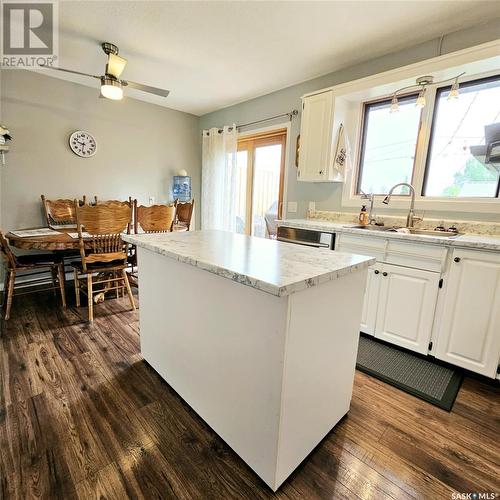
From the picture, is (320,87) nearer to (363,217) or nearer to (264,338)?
(363,217)

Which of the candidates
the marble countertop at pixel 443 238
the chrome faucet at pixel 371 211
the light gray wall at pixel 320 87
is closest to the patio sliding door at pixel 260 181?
the light gray wall at pixel 320 87

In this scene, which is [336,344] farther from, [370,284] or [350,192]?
[350,192]

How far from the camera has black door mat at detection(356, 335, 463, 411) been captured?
166cm

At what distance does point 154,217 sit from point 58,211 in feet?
4.52

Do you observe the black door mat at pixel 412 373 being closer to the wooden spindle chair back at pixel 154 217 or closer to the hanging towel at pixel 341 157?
the hanging towel at pixel 341 157

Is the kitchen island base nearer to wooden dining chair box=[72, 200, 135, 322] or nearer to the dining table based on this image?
wooden dining chair box=[72, 200, 135, 322]

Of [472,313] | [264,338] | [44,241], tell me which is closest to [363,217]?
[472,313]

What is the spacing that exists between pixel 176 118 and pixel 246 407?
14.4ft

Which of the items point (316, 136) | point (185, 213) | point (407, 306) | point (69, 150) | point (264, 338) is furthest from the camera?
point (185, 213)

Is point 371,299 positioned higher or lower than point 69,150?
lower

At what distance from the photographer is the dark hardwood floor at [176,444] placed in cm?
109

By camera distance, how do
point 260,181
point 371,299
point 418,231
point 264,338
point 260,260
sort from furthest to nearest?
point 260,181 → point 418,231 → point 371,299 → point 260,260 → point 264,338

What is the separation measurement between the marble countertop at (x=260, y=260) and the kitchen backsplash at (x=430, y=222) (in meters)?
1.49

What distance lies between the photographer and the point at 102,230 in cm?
244
